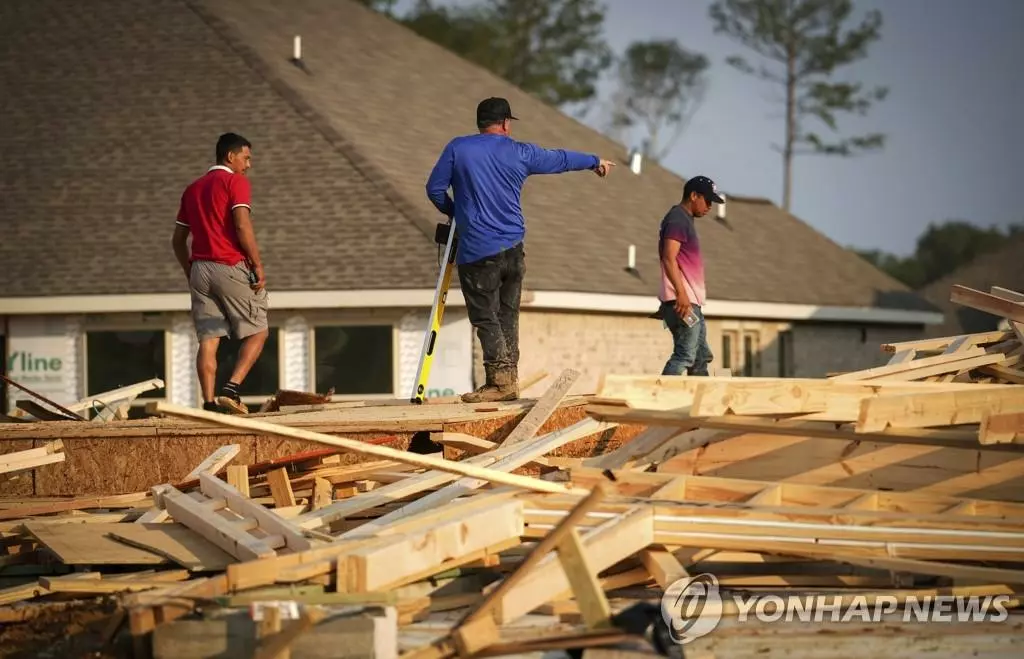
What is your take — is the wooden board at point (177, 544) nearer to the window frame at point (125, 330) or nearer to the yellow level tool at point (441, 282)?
the yellow level tool at point (441, 282)

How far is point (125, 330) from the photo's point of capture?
1998 cm

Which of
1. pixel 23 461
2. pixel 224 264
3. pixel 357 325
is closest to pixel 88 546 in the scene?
pixel 23 461

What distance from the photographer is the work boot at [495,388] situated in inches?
403

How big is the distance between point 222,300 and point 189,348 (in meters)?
9.62

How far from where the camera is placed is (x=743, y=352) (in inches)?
957

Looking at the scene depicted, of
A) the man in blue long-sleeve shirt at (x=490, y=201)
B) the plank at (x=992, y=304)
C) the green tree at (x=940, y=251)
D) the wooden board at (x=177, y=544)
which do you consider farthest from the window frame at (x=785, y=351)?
the green tree at (x=940, y=251)

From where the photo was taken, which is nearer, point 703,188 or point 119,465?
point 119,465

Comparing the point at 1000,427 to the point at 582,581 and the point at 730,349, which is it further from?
the point at 730,349

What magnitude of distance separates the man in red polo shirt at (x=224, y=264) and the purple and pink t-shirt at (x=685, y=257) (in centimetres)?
291

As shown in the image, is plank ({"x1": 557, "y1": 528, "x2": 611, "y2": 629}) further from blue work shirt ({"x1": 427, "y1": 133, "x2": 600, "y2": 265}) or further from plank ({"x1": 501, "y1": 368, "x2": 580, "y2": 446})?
blue work shirt ({"x1": 427, "y1": 133, "x2": 600, "y2": 265})

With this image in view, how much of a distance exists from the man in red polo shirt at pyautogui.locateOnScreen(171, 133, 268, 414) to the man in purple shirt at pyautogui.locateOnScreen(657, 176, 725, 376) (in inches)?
115

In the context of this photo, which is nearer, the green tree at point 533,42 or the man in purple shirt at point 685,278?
the man in purple shirt at point 685,278

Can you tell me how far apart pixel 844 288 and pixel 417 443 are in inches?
739

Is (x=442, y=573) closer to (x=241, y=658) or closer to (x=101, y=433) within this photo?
(x=241, y=658)
